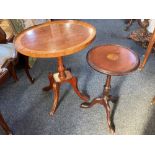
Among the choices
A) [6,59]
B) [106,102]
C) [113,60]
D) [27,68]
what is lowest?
[106,102]

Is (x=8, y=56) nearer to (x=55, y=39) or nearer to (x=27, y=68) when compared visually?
(x=27, y=68)

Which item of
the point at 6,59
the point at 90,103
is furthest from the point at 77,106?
the point at 6,59

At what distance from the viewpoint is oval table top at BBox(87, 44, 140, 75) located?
126 centimetres

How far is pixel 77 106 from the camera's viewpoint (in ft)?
6.08

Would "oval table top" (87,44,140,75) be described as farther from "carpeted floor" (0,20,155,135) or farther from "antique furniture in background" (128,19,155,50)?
"antique furniture in background" (128,19,155,50)

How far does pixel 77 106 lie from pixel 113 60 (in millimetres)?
730

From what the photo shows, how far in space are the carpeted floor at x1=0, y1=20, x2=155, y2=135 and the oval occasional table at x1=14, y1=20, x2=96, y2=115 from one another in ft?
0.56

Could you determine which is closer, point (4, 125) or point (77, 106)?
point (4, 125)

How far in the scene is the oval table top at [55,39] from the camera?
4.07ft

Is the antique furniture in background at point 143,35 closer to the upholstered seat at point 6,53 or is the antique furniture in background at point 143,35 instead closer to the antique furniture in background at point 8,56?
the antique furniture in background at point 8,56

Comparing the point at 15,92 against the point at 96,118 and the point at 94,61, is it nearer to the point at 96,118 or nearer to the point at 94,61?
the point at 96,118

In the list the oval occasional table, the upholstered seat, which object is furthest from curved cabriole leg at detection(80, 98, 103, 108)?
the upholstered seat

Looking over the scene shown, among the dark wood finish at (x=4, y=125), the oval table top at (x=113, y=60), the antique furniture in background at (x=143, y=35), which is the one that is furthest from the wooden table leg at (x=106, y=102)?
the antique furniture in background at (x=143, y=35)

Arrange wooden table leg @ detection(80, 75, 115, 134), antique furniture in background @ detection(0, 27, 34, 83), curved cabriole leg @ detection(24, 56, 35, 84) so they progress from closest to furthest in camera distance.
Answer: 1. wooden table leg @ detection(80, 75, 115, 134)
2. antique furniture in background @ detection(0, 27, 34, 83)
3. curved cabriole leg @ detection(24, 56, 35, 84)
